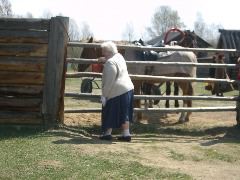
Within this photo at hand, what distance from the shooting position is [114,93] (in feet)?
25.7

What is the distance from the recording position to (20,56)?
823 cm

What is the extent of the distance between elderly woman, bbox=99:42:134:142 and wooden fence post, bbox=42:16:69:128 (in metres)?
0.84

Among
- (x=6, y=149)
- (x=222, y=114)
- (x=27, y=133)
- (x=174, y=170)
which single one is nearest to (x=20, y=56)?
(x=27, y=133)

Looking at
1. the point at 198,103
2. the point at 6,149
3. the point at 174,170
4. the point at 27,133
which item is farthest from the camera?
the point at 198,103

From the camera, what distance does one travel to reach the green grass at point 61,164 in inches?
225

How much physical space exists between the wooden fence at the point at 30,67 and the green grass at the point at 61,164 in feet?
3.54

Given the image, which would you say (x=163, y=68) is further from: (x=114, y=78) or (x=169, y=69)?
(x=114, y=78)

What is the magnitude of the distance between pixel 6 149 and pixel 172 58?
484 cm

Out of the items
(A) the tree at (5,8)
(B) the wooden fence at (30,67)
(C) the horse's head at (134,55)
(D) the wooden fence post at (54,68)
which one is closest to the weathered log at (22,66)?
Result: (B) the wooden fence at (30,67)

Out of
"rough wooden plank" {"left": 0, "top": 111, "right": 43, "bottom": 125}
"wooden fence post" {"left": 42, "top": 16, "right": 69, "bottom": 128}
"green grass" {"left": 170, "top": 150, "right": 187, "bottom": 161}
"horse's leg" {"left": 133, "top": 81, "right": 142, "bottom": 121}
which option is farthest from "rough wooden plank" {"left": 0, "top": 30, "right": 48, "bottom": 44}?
"green grass" {"left": 170, "top": 150, "right": 187, "bottom": 161}

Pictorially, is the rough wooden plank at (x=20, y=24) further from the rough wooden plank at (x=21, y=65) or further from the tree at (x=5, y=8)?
the tree at (x=5, y=8)

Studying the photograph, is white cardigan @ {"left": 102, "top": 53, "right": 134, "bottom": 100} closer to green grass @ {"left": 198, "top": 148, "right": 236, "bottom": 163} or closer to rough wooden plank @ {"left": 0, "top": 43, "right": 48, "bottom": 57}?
rough wooden plank @ {"left": 0, "top": 43, "right": 48, "bottom": 57}

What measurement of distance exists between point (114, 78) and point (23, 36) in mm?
1770

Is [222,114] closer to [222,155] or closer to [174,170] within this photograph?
[222,155]
